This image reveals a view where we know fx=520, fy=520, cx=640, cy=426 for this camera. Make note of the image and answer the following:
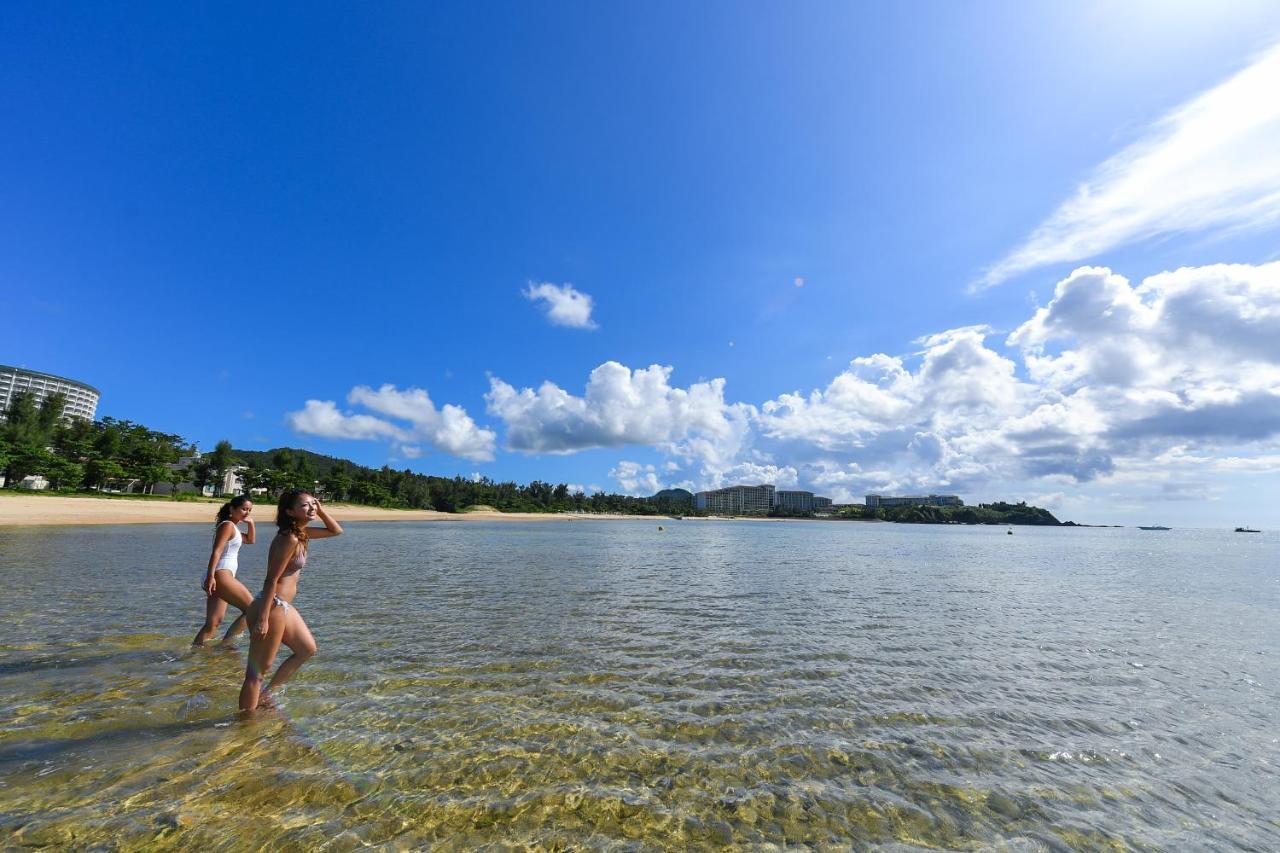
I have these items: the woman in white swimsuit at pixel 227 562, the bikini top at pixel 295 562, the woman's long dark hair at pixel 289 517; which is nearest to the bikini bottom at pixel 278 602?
the bikini top at pixel 295 562

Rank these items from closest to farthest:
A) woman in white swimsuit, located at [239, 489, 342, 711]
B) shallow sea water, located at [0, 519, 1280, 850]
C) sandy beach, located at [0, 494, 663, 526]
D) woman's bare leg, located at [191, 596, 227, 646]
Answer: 1. shallow sea water, located at [0, 519, 1280, 850]
2. woman in white swimsuit, located at [239, 489, 342, 711]
3. woman's bare leg, located at [191, 596, 227, 646]
4. sandy beach, located at [0, 494, 663, 526]

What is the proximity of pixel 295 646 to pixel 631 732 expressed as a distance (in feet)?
15.8

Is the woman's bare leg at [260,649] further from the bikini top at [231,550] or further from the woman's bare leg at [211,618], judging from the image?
the woman's bare leg at [211,618]

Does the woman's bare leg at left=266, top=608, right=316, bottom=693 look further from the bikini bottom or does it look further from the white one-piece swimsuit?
the white one-piece swimsuit

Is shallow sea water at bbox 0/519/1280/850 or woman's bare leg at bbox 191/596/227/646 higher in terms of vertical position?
woman's bare leg at bbox 191/596/227/646

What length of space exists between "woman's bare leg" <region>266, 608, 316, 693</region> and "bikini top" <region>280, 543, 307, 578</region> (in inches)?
21.7

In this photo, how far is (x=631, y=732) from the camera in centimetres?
722

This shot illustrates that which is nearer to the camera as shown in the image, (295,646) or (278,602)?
(278,602)

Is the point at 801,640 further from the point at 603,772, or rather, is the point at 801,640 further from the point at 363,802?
the point at 363,802

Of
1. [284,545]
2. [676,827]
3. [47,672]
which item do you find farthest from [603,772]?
[47,672]

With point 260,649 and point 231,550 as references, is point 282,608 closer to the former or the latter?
point 260,649

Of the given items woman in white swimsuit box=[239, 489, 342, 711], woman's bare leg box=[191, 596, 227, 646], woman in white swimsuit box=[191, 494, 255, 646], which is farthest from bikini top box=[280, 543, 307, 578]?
woman's bare leg box=[191, 596, 227, 646]

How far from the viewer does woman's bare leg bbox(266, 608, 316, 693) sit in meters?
7.15

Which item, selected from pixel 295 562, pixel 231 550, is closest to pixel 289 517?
pixel 295 562
